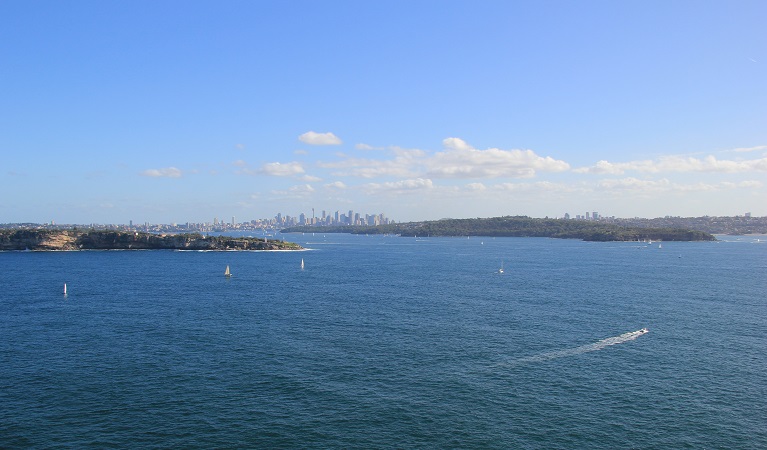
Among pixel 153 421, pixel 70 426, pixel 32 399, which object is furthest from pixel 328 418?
pixel 32 399

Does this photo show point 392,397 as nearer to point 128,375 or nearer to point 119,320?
point 128,375

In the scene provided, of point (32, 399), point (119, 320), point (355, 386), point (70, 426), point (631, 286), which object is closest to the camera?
point (70, 426)

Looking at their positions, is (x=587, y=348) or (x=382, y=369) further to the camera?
(x=587, y=348)

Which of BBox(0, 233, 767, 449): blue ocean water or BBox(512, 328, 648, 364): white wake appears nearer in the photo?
BBox(0, 233, 767, 449): blue ocean water
